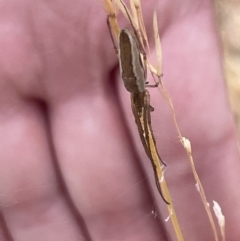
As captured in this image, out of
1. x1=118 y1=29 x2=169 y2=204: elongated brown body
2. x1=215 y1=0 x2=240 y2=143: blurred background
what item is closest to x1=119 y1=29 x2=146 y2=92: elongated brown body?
x1=118 y1=29 x2=169 y2=204: elongated brown body

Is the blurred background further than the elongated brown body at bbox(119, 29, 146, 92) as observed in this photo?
Yes

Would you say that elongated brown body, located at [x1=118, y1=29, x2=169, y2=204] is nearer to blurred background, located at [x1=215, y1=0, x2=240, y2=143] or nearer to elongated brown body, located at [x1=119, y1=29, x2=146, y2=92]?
elongated brown body, located at [x1=119, y1=29, x2=146, y2=92]

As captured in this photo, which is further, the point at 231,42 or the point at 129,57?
the point at 231,42

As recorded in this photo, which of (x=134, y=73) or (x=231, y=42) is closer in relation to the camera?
(x=134, y=73)

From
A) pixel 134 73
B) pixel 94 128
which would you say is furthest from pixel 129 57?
pixel 94 128

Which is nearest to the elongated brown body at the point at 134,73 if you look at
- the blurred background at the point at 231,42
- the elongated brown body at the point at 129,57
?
the elongated brown body at the point at 129,57

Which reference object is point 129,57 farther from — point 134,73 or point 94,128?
point 94,128

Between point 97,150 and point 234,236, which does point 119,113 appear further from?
point 234,236

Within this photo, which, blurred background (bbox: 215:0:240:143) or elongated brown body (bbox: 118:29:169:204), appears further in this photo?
blurred background (bbox: 215:0:240:143)

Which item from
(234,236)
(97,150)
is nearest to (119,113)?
(97,150)

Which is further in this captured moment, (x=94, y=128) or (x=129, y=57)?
(x=94, y=128)

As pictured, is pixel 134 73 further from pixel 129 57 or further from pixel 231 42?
pixel 231 42
